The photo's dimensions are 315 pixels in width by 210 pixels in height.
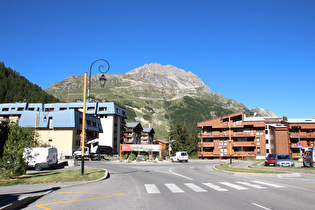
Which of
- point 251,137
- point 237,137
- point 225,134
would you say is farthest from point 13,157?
point 251,137

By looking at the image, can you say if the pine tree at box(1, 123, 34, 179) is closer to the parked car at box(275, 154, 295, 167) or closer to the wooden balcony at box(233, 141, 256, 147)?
the parked car at box(275, 154, 295, 167)

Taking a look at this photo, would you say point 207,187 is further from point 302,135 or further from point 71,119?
point 302,135

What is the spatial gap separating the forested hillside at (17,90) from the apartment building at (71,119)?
165 feet

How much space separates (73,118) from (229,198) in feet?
193

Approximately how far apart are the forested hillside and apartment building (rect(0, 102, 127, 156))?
50391mm

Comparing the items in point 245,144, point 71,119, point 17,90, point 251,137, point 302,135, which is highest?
point 17,90

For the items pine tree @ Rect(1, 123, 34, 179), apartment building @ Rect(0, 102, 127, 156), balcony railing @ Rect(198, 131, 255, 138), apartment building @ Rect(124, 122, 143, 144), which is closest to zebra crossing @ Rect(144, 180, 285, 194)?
pine tree @ Rect(1, 123, 34, 179)

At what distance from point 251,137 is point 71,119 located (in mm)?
46366

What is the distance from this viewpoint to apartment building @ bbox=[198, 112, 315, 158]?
6694 centimetres

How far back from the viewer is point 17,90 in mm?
140250

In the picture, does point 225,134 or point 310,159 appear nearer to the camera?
point 310,159

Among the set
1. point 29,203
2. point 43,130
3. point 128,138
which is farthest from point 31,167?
point 128,138

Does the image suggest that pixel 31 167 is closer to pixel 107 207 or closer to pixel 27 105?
pixel 107 207

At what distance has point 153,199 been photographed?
954cm
